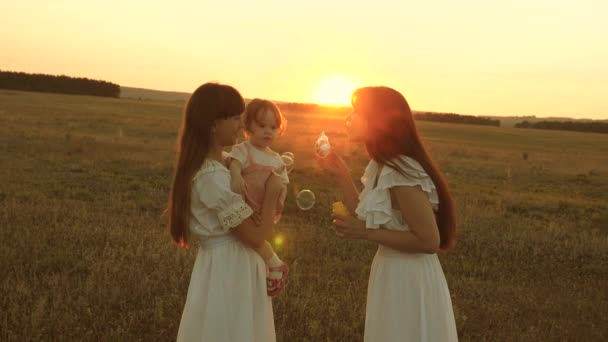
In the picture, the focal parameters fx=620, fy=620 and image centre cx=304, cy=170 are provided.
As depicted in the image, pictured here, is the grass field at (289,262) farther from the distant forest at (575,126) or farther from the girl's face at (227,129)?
the distant forest at (575,126)

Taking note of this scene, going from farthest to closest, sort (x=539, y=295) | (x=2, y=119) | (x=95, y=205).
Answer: (x=2, y=119)
(x=95, y=205)
(x=539, y=295)

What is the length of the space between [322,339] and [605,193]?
16.6 meters

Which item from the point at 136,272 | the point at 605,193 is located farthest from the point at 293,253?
the point at 605,193

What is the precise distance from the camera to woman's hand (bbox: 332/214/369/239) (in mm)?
3316

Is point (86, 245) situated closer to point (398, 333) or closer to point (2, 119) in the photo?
point (398, 333)

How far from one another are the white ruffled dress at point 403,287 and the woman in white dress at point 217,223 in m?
0.55

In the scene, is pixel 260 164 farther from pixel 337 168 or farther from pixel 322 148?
pixel 337 168

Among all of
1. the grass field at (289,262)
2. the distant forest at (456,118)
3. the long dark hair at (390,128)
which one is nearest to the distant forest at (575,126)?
the distant forest at (456,118)

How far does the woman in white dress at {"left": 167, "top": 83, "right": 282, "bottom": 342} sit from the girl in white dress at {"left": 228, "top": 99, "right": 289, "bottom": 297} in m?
0.08

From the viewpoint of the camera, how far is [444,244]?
11.6 ft

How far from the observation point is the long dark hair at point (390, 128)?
10.6 ft

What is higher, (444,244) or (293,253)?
(444,244)

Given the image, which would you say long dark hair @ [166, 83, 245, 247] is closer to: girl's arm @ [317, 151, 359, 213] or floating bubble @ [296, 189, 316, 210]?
girl's arm @ [317, 151, 359, 213]

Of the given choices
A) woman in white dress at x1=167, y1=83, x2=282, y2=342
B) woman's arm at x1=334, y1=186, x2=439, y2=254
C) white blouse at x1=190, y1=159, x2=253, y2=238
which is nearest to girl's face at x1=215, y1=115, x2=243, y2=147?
woman in white dress at x1=167, y1=83, x2=282, y2=342
